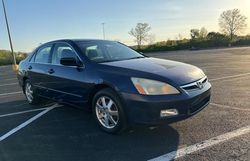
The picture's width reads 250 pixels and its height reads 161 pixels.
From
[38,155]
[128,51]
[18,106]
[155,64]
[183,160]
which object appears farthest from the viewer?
[18,106]

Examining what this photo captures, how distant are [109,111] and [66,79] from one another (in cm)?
125

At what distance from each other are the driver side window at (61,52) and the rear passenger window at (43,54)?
0.33 m

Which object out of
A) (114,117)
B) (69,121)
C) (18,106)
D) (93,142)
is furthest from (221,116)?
(18,106)

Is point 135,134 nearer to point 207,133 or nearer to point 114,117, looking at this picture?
point 114,117

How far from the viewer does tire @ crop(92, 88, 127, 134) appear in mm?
4539

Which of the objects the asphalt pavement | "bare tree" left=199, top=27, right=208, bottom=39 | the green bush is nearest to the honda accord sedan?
the asphalt pavement

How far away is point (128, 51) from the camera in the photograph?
20.2 feet

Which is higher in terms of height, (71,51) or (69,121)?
(71,51)

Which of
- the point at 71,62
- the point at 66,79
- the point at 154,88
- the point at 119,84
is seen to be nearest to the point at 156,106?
the point at 154,88

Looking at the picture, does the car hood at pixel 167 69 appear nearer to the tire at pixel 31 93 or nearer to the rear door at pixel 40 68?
the rear door at pixel 40 68

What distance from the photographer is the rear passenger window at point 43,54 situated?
21.4ft

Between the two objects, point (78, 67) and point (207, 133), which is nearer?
point (207, 133)

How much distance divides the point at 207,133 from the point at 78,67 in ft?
7.79

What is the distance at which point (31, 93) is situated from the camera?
24.1ft
